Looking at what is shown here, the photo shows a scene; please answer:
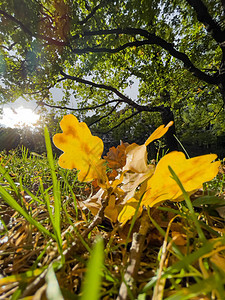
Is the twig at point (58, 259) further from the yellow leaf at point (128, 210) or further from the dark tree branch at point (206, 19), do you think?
the dark tree branch at point (206, 19)

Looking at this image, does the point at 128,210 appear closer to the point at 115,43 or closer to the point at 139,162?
the point at 139,162

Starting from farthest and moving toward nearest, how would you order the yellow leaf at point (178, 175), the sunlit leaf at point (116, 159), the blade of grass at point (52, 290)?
the sunlit leaf at point (116, 159) → the yellow leaf at point (178, 175) → the blade of grass at point (52, 290)

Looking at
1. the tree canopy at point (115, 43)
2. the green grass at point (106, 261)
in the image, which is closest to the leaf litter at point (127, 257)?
the green grass at point (106, 261)

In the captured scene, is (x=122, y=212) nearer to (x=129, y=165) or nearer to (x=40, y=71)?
(x=129, y=165)

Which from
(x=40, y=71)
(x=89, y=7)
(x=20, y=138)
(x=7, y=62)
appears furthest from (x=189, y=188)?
(x=20, y=138)

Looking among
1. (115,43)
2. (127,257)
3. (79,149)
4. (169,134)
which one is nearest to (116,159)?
(79,149)

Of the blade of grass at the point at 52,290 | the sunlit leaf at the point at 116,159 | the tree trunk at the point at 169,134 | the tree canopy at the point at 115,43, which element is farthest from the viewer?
the tree trunk at the point at 169,134
